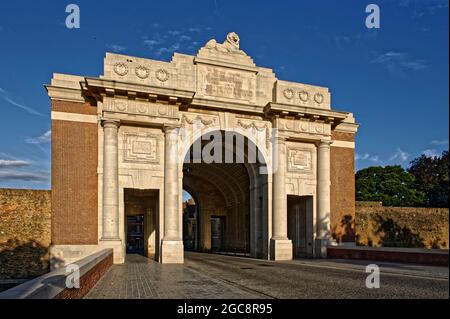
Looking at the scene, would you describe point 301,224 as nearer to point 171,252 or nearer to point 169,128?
point 171,252

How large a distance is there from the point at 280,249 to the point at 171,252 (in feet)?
22.0

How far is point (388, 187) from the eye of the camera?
189 ft

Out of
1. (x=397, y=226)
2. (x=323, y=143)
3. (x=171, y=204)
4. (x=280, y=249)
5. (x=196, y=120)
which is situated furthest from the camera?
(x=397, y=226)

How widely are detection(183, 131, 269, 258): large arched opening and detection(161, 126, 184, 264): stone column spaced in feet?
10.7

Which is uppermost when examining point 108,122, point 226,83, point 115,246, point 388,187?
point 226,83

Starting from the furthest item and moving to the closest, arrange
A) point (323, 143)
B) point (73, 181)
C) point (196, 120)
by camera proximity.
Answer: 1. point (323, 143)
2. point (196, 120)
3. point (73, 181)

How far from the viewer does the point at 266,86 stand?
80.7 feet

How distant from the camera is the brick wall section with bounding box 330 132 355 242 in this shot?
2591cm

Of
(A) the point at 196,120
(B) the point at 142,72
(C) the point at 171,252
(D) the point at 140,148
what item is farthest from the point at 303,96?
(C) the point at 171,252

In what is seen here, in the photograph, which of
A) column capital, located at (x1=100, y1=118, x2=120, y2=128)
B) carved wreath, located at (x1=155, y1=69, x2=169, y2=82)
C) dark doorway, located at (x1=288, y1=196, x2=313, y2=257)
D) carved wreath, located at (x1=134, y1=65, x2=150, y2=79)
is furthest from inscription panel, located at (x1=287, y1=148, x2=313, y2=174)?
column capital, located at (x1=100, y1=118, x2=120, y2=128)

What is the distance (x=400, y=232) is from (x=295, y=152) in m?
16.7

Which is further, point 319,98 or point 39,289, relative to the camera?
point 319,98

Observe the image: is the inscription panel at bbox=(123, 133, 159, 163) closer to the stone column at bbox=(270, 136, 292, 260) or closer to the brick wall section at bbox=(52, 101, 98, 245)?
the brick wall section at bbox=(52, 101, 98, 245)
